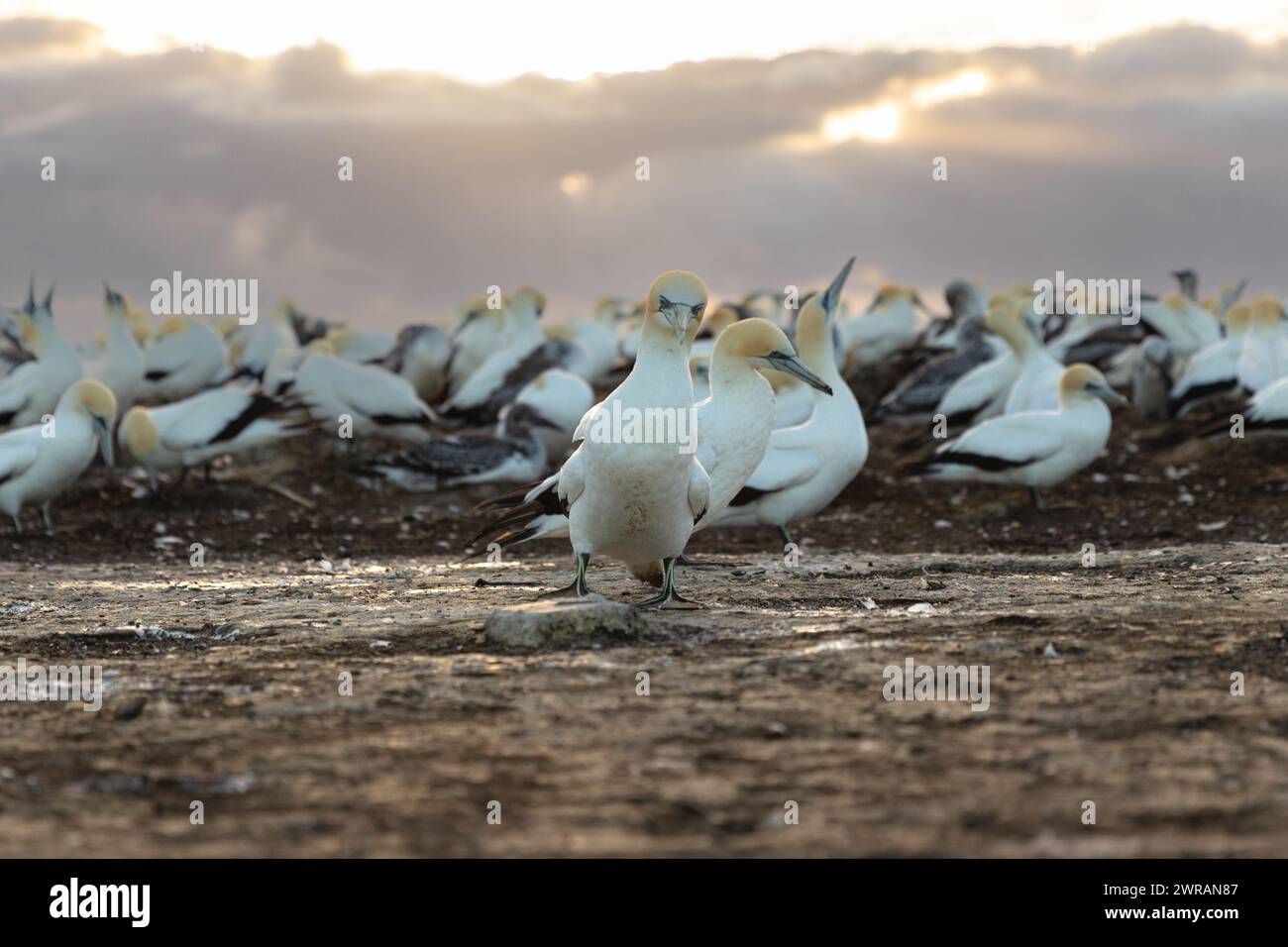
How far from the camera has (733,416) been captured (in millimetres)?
9461

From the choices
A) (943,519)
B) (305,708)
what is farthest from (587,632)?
(943,519)

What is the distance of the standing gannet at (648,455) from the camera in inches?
290

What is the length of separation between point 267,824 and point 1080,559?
24.7ft

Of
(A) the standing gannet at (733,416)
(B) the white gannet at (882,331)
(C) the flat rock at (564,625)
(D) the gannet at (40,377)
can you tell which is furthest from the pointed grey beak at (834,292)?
(B) the white gannet at (882,331)

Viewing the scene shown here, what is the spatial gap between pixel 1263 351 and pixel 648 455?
13.9m

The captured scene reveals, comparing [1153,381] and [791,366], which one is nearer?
[791,366]

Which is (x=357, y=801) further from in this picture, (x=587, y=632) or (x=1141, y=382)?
(x=1141, y=382)

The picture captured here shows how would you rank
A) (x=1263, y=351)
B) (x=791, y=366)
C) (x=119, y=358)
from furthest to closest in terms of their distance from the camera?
(x=119, y=358), (x=1263, y=351), (x=791, y=366)

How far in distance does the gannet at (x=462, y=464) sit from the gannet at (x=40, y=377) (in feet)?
13.8

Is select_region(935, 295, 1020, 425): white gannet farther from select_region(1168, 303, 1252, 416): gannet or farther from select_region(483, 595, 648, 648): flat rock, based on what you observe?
select_region(483, 595, 648, 648): flat rock

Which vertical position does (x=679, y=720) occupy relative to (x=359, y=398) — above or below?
below

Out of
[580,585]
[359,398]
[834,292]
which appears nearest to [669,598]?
[580,585]

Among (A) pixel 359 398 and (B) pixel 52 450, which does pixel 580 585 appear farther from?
(A) pixel 359 398

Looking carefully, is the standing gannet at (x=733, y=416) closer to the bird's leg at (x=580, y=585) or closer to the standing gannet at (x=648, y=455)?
the bird's leg at (x=580, y=585)
